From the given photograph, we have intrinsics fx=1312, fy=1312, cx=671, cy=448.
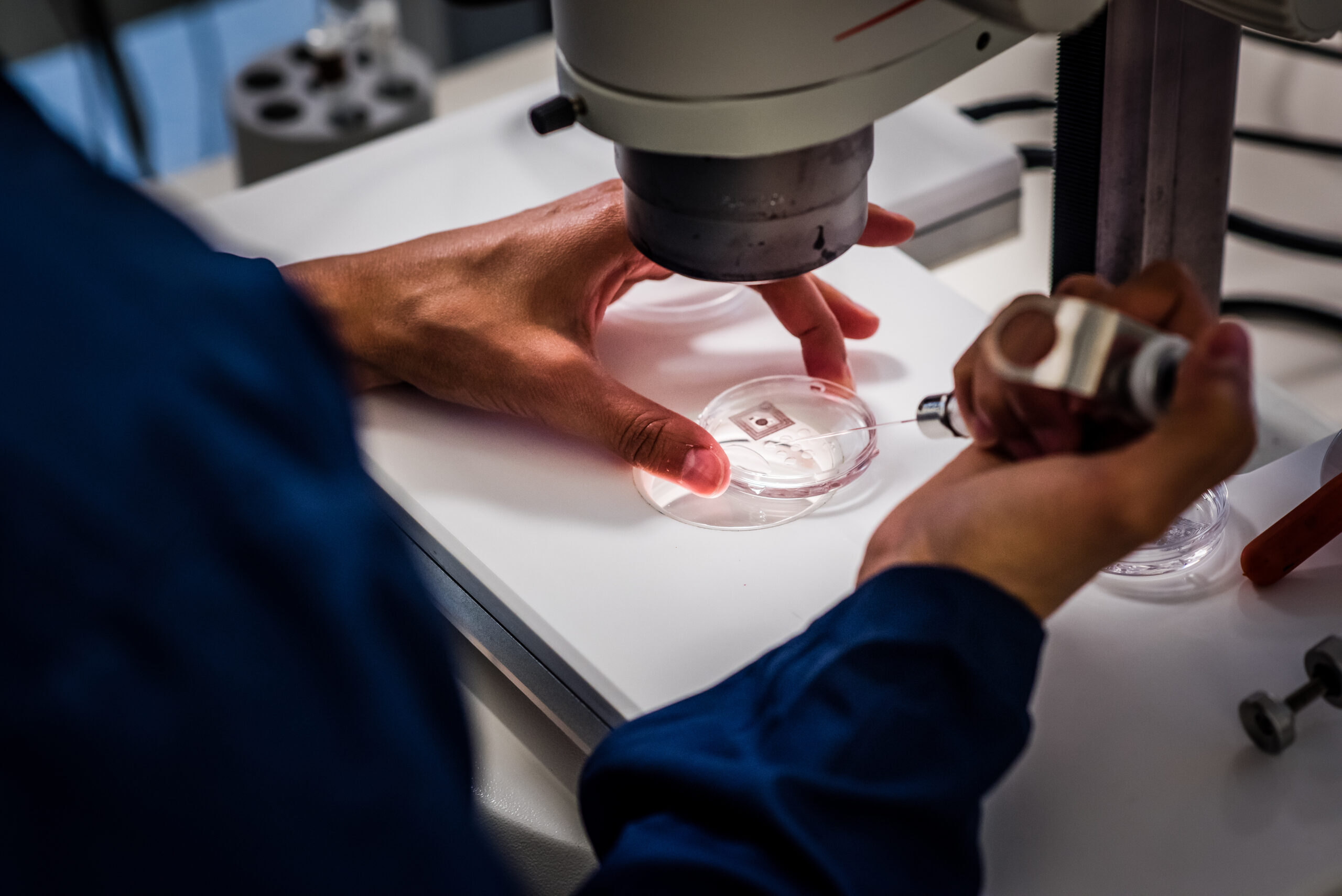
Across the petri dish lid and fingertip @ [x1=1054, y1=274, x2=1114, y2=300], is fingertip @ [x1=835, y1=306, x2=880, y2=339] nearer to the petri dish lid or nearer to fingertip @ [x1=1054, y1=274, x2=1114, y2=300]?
the petri dish lid

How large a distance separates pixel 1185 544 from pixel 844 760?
0.80ft

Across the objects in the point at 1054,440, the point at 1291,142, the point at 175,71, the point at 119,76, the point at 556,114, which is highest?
the point at 556,114

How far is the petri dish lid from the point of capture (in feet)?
2.27

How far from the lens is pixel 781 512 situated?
26.7 inches

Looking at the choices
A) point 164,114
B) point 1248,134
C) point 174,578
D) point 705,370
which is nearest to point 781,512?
point 705,370

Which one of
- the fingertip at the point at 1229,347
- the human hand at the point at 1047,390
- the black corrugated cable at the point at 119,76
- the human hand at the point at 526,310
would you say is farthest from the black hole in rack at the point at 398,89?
the fingertip at the point at 1229,347

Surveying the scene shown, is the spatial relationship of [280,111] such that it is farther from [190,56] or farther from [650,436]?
[190,56]

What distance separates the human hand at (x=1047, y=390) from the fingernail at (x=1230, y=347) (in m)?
0.04

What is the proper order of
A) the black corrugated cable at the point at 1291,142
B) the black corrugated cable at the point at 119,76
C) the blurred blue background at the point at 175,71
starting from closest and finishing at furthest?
the black corrugated cable at the point at 1291,142, the black corrugated cable at the point at 119,76, the blurred blue background at the point at 175,71

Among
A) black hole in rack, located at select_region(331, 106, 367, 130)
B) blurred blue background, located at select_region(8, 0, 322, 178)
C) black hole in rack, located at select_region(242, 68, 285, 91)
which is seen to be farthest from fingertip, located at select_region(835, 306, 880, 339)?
blurred blue background, located at select_region(8, 0, 322, 178)

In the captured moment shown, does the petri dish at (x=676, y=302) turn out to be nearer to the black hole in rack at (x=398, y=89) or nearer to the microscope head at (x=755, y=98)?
the microscope head at (x=755, y=98)

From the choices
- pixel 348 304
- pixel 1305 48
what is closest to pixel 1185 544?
pixel 348 304

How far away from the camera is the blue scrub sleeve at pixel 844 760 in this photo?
452 mm

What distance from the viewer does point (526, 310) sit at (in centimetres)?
75
